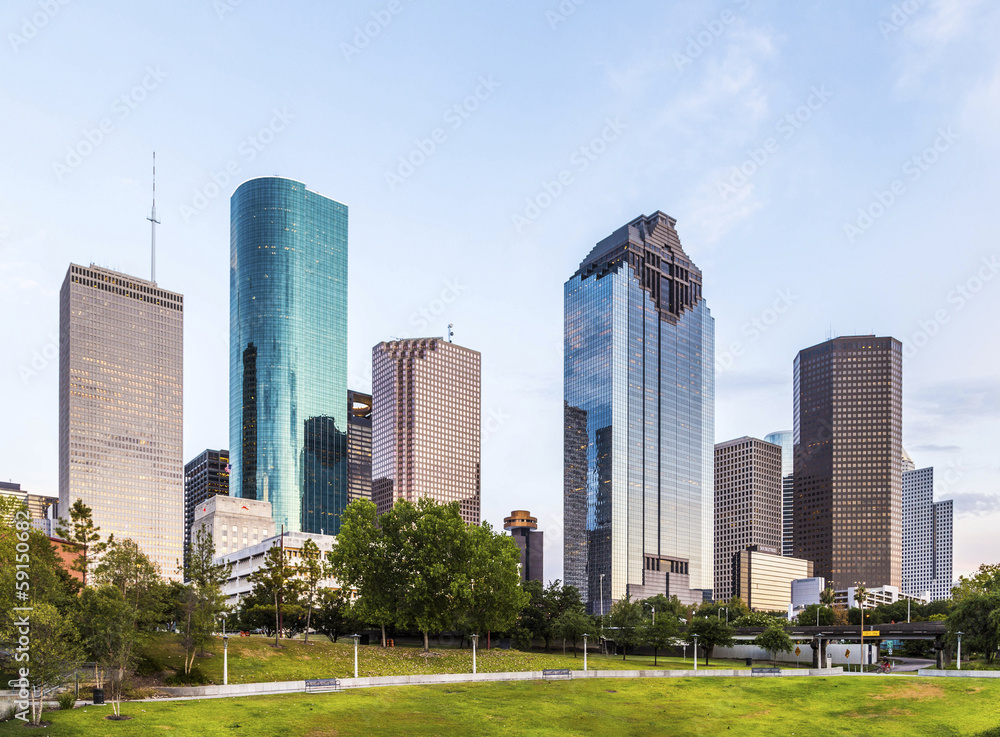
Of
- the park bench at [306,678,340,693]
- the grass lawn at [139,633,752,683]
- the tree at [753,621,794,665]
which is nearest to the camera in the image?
the park bench at [306,678,340,693]

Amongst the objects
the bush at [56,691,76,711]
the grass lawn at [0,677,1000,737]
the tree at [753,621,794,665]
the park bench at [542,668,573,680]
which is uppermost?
the bush at [56,691,76,711]

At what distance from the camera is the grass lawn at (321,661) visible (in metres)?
68.6

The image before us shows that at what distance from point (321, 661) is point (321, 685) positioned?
15.9m

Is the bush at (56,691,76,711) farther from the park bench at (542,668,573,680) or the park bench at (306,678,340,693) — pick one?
the park bench at (542,668,573,680)

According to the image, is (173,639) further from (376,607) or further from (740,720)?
(740,720)

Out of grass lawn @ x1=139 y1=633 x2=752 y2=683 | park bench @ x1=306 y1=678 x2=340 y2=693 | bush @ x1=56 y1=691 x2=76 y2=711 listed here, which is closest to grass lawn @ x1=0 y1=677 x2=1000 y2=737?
bush @ x1=56 y1=691 x2=76 y2=711

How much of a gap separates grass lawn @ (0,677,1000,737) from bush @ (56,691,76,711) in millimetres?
1167

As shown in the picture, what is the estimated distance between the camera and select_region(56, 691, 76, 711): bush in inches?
1986

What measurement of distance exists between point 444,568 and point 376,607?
395 inches

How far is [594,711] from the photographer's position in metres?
60.7

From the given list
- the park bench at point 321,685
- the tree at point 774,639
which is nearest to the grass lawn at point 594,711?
the park bench at point 321,685

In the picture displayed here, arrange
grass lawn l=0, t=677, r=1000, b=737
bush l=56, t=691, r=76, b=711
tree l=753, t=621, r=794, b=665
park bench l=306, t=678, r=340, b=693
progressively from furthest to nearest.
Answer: tree l=753, t=621, r=794, b=665, park bench l=306, t=678, r=340, b=693, bush l=56, t=691, r=76, b=711, grass lawn l=0, t=677, r=1000, b=737

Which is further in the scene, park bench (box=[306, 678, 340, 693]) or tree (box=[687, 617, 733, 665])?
tree (box=[687, 617, 733, 665])

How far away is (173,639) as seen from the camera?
75.0 meters
